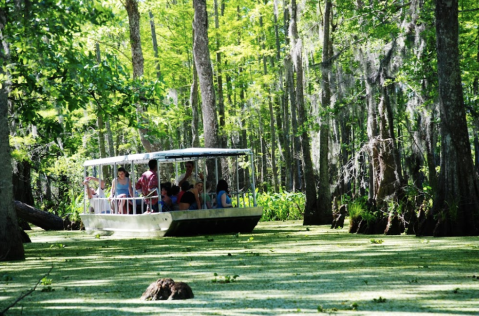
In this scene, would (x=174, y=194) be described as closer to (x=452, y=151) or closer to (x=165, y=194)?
(x=165, y=194)

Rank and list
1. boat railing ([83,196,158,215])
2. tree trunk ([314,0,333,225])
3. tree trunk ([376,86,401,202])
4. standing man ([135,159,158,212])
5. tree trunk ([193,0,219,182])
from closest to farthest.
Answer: tree trunk ([376,86,401,202]) → standing man ([135,159,158,212]) → boat railing ([83,196,158,215]) → tree trunk ([314,0,333,225]) → tree trunk ([193,0,219,182])


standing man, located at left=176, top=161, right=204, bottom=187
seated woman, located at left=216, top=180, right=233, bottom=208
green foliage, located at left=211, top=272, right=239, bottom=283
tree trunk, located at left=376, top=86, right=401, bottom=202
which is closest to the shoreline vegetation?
green foliage, located at left=211, top=272, right=239, bottom=283

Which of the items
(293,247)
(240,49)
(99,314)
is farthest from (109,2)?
(99,314)

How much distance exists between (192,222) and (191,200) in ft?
2.41

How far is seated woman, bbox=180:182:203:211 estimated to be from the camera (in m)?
17.5

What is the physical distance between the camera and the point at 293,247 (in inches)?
496

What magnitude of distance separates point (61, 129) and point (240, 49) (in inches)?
823

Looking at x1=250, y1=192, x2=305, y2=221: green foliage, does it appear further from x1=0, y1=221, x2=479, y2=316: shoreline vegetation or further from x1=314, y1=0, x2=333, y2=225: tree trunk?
x1=0, y1=221, x2=479, y2=316: shoreline vegetation

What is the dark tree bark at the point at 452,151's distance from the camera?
1352 centimetres

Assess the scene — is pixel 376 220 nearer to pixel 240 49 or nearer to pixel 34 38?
pixel 34 38

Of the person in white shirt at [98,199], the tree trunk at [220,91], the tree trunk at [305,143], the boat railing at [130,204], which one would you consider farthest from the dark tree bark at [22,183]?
the tree trunk at [220,91]

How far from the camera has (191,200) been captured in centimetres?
1762

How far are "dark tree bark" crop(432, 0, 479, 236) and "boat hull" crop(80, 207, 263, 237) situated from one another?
497 centimetres

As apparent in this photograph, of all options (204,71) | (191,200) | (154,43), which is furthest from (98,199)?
(154,43)
